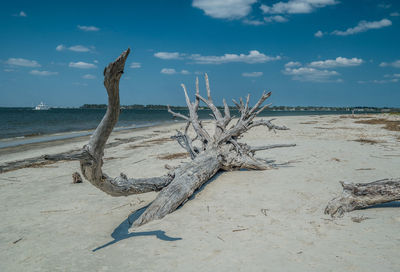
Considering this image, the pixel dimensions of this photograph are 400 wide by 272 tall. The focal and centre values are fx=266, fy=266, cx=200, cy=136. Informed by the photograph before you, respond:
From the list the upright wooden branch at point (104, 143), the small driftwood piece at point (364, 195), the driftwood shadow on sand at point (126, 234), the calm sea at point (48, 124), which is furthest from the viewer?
the calm sea at point (48, 124)

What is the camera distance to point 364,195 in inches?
151

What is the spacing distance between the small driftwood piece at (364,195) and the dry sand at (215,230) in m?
0.14

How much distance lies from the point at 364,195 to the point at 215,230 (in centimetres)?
224

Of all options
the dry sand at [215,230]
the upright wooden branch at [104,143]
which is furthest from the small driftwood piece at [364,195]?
the upright wooden branch at [104,143]

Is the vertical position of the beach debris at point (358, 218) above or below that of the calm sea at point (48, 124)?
below

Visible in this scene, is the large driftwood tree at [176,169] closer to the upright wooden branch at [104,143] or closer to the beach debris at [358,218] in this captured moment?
the upright wooden branch at [104,143]

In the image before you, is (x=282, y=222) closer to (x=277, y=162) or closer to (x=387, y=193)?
(x=387, y=193)

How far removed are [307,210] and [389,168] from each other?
3.76 meters

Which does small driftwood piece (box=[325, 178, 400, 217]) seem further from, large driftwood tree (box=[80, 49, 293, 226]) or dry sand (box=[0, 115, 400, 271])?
large driftwood tree (box=[80, 49, 293, 226])

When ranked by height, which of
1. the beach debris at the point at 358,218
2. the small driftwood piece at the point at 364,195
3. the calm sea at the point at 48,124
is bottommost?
the beach debris at the point at 358,218

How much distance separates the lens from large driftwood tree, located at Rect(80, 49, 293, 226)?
8.47 ft

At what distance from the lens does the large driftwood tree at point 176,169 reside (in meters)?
2.58

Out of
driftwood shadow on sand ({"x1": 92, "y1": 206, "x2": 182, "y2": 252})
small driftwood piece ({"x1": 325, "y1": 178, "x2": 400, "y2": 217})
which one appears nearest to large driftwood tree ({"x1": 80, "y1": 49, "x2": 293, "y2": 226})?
driftwood shadow on sand ({"x1": 92, "y1": 206, "x2": 182, "y2": 252})

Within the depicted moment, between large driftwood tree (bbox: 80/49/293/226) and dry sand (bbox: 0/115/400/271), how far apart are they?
23 cm
